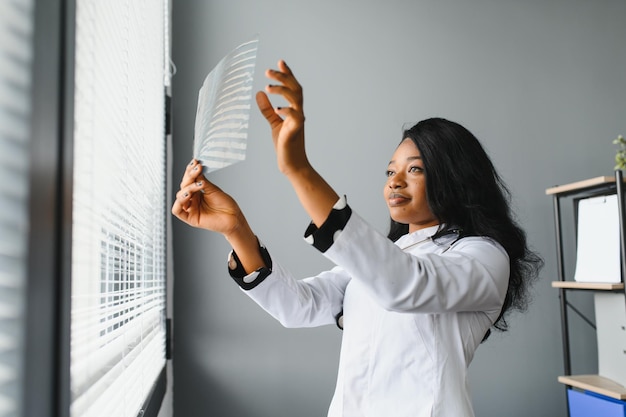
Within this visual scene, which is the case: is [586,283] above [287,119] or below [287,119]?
below

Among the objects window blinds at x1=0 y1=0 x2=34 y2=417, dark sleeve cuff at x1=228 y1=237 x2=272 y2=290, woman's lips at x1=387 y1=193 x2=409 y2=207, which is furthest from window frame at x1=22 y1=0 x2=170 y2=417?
woman's lips at x1=387 y1=193 x2=409 y2=207

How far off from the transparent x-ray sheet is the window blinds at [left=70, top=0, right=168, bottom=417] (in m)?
0.16

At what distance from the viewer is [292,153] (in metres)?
0.85

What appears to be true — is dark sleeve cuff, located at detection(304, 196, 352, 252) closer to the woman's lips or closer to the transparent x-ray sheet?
the transparent x-ray sheet

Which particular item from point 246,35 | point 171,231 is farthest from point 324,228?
point 246,35

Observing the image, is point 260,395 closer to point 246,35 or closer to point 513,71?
point 246,35

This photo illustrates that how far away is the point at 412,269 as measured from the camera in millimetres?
930

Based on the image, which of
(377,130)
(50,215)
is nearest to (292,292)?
(50,215)

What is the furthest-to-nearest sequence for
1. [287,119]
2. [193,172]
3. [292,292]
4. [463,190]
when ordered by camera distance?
[292,292], [463,190], [193,172], [287,119]

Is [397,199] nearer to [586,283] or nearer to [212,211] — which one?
→ [212,211]

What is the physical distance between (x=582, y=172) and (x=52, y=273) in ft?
8.84

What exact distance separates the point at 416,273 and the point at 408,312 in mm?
68

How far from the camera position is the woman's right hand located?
1.04m

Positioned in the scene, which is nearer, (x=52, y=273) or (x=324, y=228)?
(x=52, y=273)
